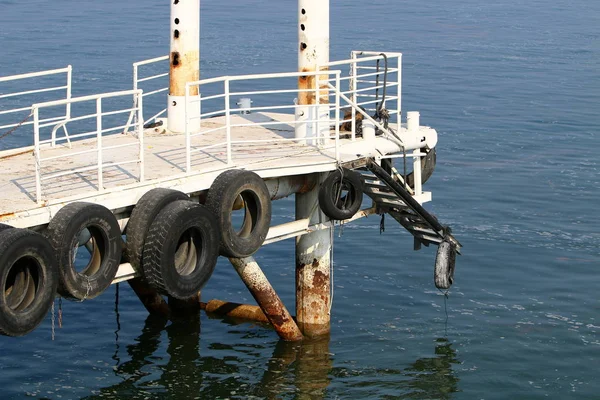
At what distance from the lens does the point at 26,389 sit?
63.4 feet

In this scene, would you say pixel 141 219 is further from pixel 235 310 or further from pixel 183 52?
pixel 235 310

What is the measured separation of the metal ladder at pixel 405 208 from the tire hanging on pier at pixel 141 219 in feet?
17.2

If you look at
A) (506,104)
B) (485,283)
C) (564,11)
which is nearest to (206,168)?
(485,283)

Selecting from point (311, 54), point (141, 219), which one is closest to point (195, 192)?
point (141, 219)

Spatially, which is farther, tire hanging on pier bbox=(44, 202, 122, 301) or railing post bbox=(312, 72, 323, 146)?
railing post bbox=(312, 72, 323, 146)

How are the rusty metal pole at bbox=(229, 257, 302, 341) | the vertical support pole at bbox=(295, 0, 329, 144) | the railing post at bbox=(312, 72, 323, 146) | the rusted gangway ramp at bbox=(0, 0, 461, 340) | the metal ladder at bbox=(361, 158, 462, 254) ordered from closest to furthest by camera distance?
the rusted gangway ramp at bbox=(0, 0, 461, 340) < the railing post at bbox=(312, 72, 323, 146) < the rusty metal pole at bbox=(229, 257, 302, 341) < the vertical support pole at bbox=(295, 0, 329, 144) < the metal ladder at bbox=(361, 158, 462, 254)

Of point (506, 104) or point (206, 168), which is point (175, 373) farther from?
point (506, 104)

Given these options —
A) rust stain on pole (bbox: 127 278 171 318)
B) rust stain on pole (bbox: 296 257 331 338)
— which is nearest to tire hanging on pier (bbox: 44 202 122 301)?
rust stain on pole (bbox: 296 257 331 338)

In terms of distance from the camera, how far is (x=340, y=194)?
63.4 ft

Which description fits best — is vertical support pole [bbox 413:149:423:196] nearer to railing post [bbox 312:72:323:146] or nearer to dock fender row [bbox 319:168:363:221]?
dock fender row [bbox 319:168:363:221]

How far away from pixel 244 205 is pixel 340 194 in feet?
7.35

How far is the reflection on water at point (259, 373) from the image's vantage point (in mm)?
19547

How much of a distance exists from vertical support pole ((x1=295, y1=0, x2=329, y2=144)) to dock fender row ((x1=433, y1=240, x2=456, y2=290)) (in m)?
3.42

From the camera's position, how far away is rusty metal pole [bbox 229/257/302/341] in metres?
19.5
